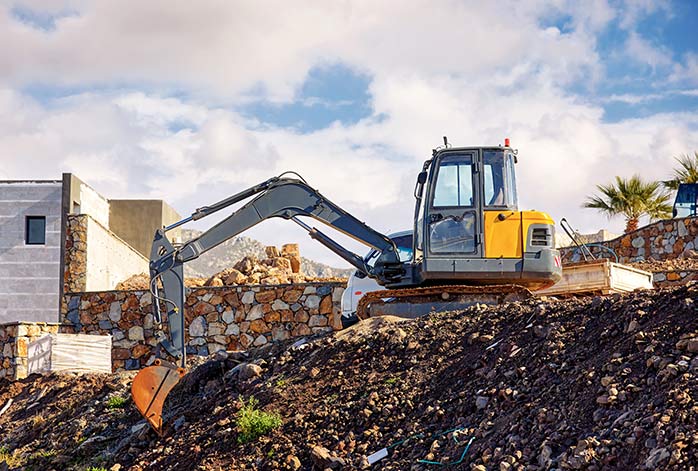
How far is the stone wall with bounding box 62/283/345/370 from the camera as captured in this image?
85.8 ft

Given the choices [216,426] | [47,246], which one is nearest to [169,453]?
[216,426]

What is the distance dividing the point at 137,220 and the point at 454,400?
25054 millimetres

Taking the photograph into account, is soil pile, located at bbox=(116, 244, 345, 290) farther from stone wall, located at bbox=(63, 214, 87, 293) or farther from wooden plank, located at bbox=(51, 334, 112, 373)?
wooden plank, located at bbox=(51, 334, 112, 373)

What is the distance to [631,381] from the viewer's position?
920cm

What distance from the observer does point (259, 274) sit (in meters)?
29.8

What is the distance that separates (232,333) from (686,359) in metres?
18.7

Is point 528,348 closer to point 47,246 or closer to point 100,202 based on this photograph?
point 47,246

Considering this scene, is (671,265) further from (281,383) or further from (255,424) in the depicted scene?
(255,424)

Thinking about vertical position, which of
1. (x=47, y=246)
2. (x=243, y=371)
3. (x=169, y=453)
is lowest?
(x=169, y=453)

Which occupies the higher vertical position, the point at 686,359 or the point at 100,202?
the point at 100,202

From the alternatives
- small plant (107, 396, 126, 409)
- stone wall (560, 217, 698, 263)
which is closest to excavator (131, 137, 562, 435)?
small plant (107, 396, 126, 409)

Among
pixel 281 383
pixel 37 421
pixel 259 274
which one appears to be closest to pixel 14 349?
pixel 37 421

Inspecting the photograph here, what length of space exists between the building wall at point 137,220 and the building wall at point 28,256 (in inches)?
154

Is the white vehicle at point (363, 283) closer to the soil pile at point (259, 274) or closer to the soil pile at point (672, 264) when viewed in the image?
the soil pile at point (259, 274)
